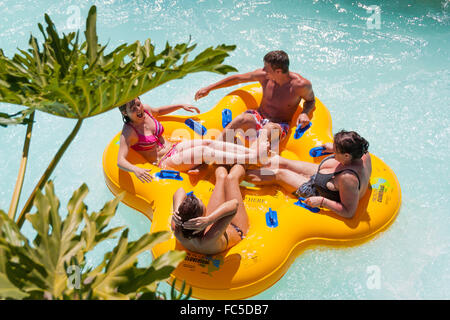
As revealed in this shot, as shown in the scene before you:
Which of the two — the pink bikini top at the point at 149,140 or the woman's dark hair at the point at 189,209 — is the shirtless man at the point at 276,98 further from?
the woman's dark hair at the point at 189,209

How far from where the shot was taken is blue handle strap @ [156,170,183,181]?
4.14m

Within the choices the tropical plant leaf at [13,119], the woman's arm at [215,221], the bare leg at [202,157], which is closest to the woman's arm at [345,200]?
the bare leg at [202,157]

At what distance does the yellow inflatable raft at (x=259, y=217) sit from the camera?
11.5 ft

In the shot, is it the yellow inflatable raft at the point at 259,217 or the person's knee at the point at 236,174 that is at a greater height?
the person's knee at the point at 236,174

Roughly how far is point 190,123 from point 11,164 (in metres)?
2.52

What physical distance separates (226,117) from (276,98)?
598 millimetres

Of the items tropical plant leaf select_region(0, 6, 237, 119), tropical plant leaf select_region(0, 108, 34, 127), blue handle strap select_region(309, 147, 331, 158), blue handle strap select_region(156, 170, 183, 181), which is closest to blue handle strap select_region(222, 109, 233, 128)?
blue handle strap select_region(156, 170, 183, 181)

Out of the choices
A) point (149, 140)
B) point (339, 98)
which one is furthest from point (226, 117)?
point (339, 98)

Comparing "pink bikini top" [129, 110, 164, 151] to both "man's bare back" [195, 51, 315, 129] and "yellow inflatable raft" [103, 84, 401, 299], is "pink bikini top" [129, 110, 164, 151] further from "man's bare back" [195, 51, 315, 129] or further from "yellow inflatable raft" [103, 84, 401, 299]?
"man's bare back" [195, 51, 315, 129]

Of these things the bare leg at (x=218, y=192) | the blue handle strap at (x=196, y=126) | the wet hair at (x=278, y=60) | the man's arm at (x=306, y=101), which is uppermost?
the wet hair at (x=278, y=60)

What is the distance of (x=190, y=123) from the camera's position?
15.3 ft

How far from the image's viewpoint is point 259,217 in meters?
3.86

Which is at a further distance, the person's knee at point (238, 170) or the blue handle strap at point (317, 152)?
the blue handle strap at point (317, 152)

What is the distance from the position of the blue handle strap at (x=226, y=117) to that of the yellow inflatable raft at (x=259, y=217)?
5.5 inches
